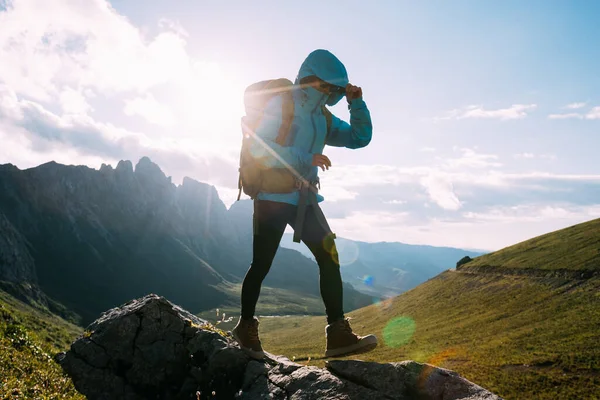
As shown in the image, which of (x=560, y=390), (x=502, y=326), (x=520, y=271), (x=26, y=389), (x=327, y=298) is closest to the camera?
Answer: (x=26, y=389)

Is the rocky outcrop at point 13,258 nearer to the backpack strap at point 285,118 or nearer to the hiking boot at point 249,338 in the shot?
the hiking boot at point 249,338

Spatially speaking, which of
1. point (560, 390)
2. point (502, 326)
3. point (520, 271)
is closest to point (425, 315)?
point (520, 271)

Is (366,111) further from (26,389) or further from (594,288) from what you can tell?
(594,288)

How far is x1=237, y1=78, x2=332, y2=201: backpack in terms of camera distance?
5.98 meters

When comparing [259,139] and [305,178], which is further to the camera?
[305,178]

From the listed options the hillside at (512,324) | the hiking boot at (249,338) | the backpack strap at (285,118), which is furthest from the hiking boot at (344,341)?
the hillside at (512,324)

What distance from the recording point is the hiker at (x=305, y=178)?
5918mm

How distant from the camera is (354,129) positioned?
666 centimetres

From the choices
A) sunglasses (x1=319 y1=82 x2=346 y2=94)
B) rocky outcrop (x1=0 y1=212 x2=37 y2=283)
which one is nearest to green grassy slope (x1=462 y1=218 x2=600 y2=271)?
sunglasses (x1=319 y1=82 x2=346 y2=94)

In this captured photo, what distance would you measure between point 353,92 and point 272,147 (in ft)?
5.56

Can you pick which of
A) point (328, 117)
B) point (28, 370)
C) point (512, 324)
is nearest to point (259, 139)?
point (328, 117)

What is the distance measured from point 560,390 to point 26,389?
3487cm

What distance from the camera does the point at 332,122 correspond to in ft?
22.3

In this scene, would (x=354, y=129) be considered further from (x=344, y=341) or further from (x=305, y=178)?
(x=344, y=341)
